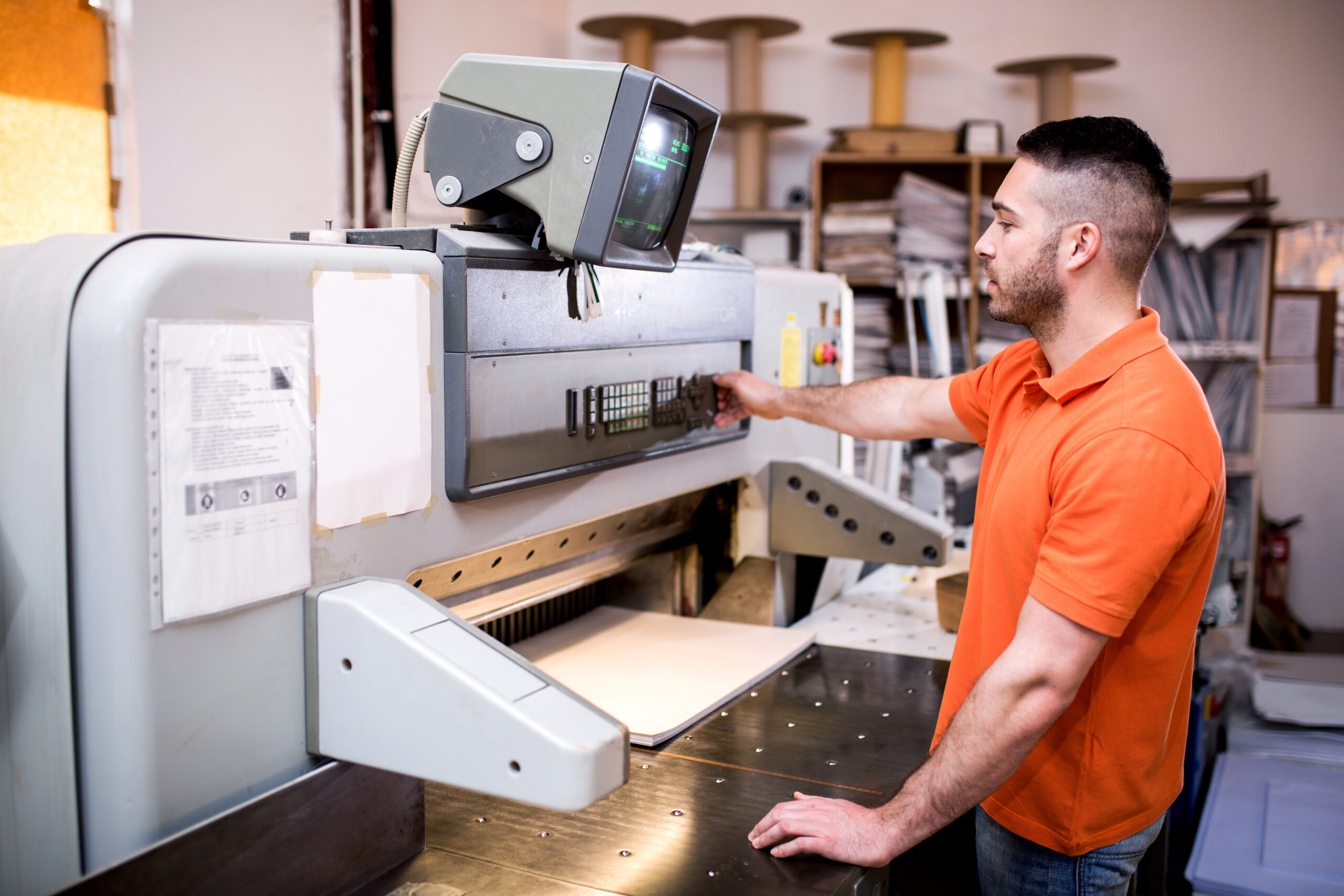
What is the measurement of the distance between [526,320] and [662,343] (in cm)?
35

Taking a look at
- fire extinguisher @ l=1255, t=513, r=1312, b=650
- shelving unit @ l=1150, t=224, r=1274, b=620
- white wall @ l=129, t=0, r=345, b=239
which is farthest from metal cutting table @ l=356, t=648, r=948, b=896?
fire extinguisher @ l=1255, t=513, r=1312, b=650

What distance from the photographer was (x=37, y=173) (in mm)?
2137

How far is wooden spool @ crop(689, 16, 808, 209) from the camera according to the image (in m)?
3.73

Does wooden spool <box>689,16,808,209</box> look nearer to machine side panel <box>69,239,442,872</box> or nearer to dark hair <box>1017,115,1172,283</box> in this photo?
dark hair <box>1017,115,1172,283</box>

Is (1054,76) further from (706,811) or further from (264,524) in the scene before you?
(264,524)

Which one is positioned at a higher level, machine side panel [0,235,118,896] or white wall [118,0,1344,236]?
white wall [118,0,1344,236]

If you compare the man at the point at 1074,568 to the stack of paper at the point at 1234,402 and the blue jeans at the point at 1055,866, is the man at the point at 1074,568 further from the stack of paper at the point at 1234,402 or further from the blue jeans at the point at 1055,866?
the stack of paper at the point at 1234,402

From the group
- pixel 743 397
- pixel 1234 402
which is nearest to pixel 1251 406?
A: pixel 1234 402

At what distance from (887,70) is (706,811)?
10.4 feet

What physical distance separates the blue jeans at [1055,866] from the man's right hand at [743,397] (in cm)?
71

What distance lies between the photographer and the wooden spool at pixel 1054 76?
11.9 ft

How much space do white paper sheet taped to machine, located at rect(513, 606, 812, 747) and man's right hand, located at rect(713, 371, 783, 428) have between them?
359mm

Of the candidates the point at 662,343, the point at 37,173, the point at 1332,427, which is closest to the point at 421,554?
the point at 662,343

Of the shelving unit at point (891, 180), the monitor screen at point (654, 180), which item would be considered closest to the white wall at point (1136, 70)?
the shelving unit at point (891, 180)
